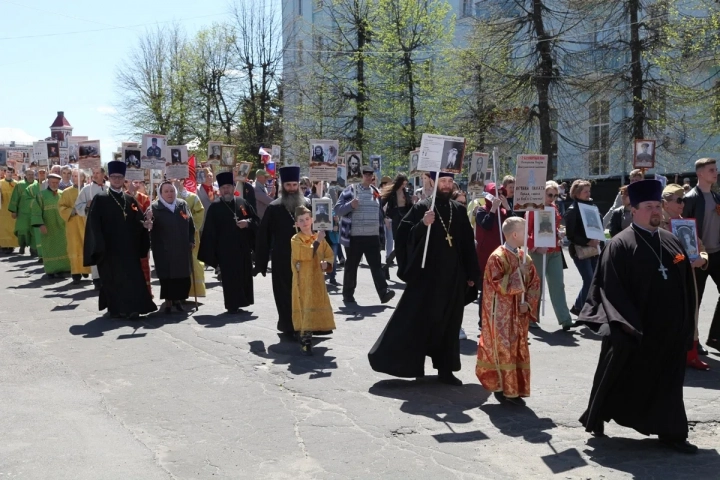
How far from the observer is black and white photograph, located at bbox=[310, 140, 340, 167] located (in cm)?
1648

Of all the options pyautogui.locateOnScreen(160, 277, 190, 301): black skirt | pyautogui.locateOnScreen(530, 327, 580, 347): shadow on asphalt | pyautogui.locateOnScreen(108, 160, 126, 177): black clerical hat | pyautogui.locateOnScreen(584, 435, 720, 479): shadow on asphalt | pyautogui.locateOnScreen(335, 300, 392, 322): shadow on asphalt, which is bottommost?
pyautogui.locateOnScreen(530, 327, 580, 347): shadow on asphalt

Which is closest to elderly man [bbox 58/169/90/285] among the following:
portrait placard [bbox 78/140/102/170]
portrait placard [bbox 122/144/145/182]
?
portrait placard [bbox 78/140/102/170]

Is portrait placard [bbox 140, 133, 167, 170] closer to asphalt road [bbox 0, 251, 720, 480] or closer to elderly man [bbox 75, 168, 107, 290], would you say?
elderly man [bbox 75, 168, 107, 290]

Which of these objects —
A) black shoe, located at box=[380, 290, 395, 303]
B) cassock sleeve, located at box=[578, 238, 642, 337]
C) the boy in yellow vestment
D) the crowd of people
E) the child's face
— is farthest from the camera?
black shoe, located at box=[380, 290, 395, 303]

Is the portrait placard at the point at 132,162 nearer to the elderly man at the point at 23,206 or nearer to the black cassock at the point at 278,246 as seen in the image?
the black cassock at the point at 278,246

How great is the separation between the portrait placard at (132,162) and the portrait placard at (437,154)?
24.1 feet

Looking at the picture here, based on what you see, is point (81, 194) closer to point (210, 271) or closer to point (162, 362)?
point (210, 271)

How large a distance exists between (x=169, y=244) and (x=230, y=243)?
0.81 meters

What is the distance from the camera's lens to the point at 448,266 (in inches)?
313

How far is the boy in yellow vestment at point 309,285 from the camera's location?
9344 millimetres

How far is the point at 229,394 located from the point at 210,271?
10.3 metres

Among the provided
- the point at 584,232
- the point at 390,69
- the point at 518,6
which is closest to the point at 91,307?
the point at 584,232

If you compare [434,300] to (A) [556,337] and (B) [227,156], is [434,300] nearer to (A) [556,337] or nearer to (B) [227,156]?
(A) [556,337]

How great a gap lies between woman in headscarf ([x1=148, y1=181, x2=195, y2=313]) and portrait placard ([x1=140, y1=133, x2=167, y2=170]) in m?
2.85
